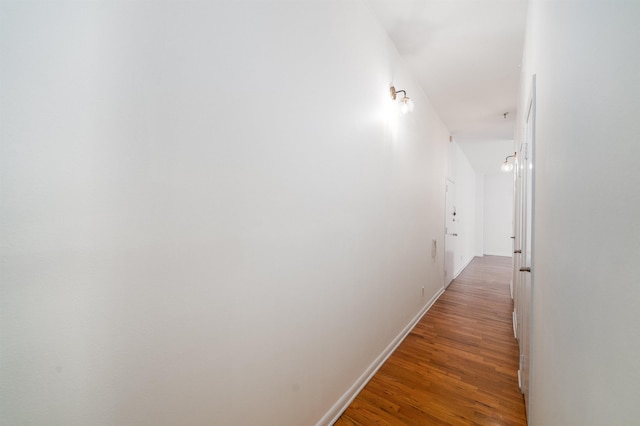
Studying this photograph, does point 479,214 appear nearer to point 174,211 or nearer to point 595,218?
point 595,218

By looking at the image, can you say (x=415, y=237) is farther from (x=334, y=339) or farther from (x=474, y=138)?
(x=474, y=138)

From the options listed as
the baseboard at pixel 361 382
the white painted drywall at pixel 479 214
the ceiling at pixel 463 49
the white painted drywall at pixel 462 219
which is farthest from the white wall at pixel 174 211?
the white painted drywall at pixel 479 214

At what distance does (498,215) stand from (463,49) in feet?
25.6

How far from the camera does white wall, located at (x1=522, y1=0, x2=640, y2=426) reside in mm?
402

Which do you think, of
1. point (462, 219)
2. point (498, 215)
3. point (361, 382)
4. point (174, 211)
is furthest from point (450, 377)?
point (498, 215)

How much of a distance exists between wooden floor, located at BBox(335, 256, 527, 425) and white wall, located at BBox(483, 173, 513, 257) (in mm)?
5936

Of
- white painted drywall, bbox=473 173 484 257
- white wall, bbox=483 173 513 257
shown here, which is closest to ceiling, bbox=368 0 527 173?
white painted drywall, bbox=473 173 484 257

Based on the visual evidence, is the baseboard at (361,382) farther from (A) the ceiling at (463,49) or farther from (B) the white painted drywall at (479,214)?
(B) the white painted drywall at (479,214)

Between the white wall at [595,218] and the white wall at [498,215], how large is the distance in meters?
9.16

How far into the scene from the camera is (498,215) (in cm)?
850

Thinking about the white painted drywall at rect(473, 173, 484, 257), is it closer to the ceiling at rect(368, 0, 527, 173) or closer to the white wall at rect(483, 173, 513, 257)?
the white wall at rect(483, 173, 513, 257)

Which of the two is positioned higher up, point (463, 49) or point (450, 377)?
point (463, 49)

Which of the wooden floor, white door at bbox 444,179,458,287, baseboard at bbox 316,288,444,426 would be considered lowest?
the wooden floor

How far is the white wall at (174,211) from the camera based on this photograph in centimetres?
61
